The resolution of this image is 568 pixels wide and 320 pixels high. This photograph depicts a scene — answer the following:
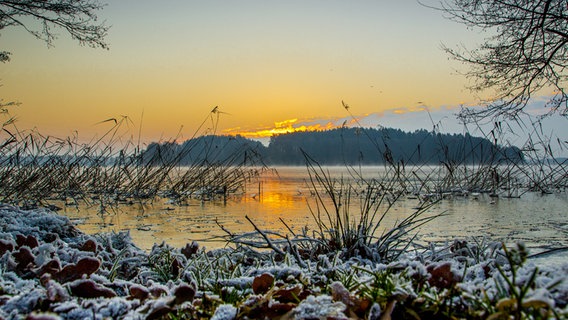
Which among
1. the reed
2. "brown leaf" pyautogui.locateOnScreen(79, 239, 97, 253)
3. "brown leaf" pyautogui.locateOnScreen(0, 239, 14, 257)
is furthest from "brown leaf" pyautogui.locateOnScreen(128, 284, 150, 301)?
the reed

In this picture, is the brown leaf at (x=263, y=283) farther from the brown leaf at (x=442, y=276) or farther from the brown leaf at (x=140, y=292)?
the brown leaf at (x=442, y=276)

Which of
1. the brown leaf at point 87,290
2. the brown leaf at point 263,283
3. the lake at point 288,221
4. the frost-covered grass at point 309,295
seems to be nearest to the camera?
the frost-covered grass at point 309,295

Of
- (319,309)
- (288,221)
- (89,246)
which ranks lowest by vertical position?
(288,221)

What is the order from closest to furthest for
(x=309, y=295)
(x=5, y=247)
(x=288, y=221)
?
(x=309, y=295), (x=5, y=247), (x=288, y=221)

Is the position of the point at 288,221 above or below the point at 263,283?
below

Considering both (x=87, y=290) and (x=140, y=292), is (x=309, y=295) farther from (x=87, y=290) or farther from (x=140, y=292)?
(x=87, y=290)

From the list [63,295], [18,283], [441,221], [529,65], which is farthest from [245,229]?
[529,65]

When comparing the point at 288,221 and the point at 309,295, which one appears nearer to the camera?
the point at 309,295

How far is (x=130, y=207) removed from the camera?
656 cm

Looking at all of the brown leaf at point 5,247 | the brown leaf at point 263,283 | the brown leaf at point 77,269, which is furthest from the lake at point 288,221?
the brown leaf at point 263,283

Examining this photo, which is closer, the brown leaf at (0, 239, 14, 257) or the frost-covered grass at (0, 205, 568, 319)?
the frost-covered grass at (0, 205, 568, 319)

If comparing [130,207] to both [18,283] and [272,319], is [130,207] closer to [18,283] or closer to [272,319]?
[18,283]

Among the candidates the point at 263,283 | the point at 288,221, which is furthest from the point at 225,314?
the point at 288,221

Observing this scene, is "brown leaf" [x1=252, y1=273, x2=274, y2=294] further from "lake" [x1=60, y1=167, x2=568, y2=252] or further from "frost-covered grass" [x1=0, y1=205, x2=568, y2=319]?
"lake" [x1=60, y1=167, x2=568, y2=252]
